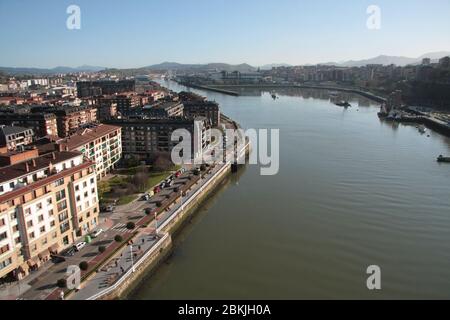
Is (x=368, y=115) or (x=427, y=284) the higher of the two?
(x=368, y=115)

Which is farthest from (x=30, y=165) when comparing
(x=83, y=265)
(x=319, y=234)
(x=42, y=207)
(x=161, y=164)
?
(x=319, y=234)

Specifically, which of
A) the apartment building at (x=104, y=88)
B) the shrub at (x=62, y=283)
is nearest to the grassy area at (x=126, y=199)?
the shrub at (x=62, y=283)

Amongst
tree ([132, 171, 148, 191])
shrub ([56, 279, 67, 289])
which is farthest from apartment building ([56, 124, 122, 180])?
shrub ([56, 279, 67, 289])

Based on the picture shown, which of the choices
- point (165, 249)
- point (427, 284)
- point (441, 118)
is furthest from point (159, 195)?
point (441, 118)

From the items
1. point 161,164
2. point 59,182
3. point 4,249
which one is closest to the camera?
point 4,249

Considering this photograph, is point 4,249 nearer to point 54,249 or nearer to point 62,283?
point 54,249
